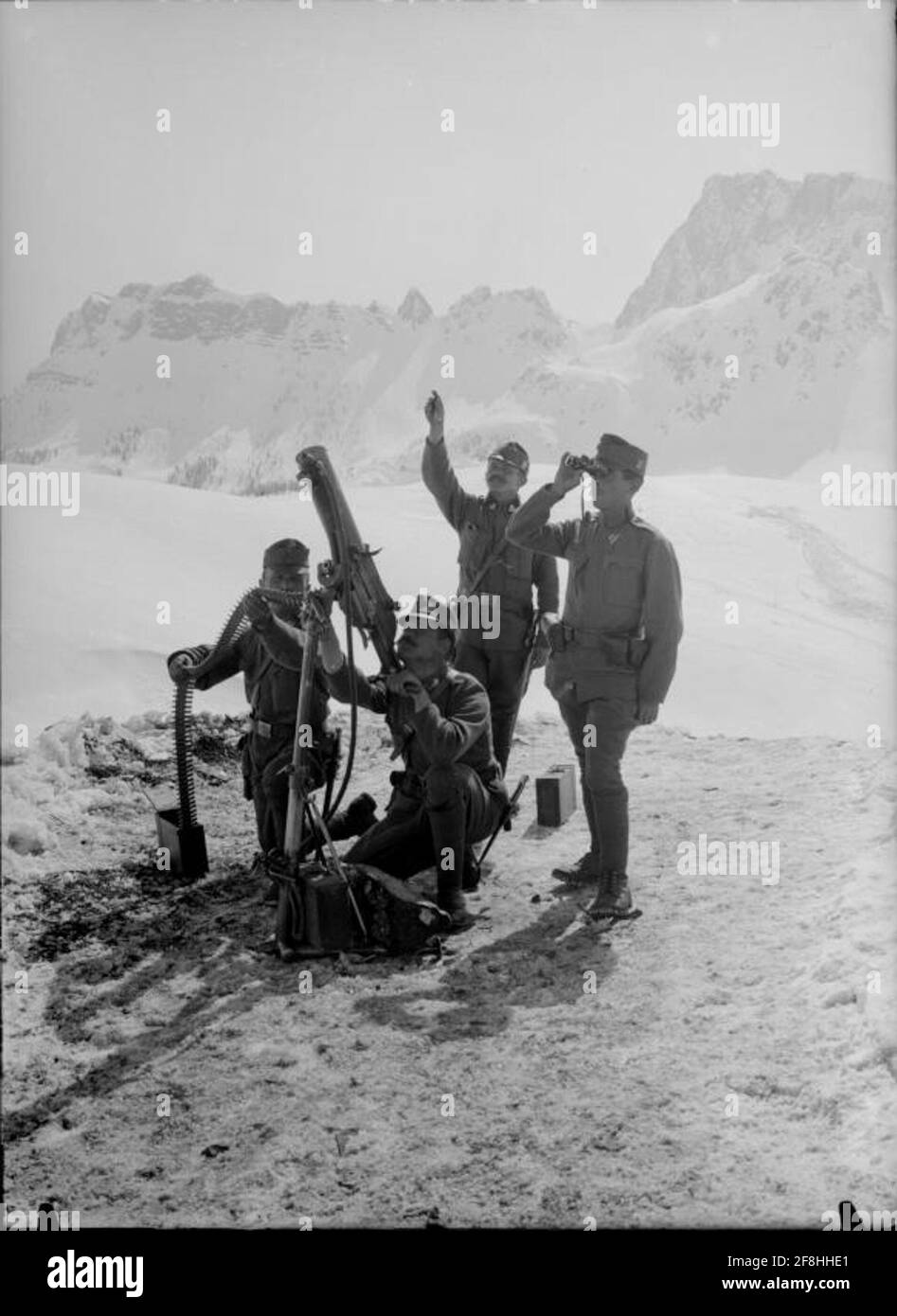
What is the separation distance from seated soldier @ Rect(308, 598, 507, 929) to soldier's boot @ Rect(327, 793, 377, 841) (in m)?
0.29

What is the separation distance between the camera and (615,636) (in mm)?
5164

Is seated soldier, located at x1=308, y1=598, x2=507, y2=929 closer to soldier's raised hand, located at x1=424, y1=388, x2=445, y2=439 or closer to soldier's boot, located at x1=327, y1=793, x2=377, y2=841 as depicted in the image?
soldier's boot, located at x1=327, y1=793, x2=377, y2=841

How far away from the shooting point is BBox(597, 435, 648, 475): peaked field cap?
5109mm

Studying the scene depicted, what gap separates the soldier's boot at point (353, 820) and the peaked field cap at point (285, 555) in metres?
1.11

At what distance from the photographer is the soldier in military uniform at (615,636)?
5.12 m

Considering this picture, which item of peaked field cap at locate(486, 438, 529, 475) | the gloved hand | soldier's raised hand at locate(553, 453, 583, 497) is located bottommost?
the gloved hand

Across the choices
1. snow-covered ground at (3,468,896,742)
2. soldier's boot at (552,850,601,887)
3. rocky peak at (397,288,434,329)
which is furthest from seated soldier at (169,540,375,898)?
rocky peak at (397,288,434,329)

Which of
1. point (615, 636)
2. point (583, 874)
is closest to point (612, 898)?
point (583, 874)

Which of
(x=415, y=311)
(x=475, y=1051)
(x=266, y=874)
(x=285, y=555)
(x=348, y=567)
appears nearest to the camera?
(x=475, y=1051)

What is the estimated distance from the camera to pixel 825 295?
4538 cm

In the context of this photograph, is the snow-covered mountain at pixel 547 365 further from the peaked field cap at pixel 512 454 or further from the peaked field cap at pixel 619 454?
the peaked field cap at pixel 619 454

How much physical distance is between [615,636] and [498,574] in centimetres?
109

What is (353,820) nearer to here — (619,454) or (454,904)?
(454,904)

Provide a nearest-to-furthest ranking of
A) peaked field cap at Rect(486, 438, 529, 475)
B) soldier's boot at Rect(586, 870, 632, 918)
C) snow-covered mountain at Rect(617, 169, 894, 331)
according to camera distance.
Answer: soldier's boot at Rect(586, 870, 632, 918)
peaked field cap at Rect(486, 438, 529, 475)
snow-covered mountain at Rect(617, 169, 894, 331)
